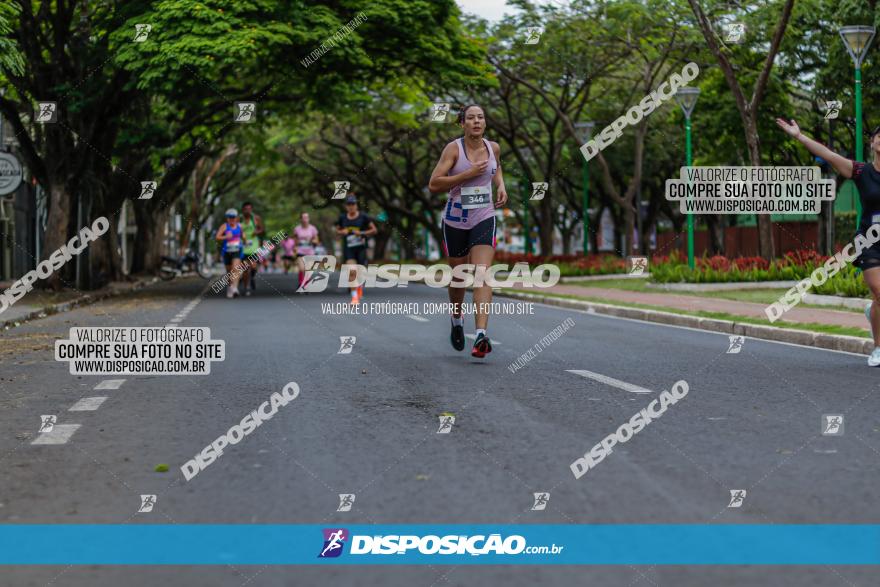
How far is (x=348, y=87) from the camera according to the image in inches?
1123

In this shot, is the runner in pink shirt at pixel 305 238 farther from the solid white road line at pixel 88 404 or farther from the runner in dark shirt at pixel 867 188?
the solid white road line at pixel 88 404

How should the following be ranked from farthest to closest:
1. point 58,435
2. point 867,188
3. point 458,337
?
point 458,337 < point 867,188 < point 58,435

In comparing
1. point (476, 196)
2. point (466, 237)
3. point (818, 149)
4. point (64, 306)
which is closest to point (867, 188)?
point (818, 149)

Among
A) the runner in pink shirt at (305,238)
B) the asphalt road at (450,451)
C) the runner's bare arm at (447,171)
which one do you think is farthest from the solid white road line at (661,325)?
the runner in pink shirt at (305,238)

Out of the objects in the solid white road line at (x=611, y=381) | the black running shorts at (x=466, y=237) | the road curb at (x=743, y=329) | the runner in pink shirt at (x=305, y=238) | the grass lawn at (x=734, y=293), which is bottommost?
the grass lawn at (x=734, y=293)

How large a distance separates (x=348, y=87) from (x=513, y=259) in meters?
16.0

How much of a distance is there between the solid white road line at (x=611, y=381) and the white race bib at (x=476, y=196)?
1632 mm

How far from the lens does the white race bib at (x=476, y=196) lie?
33.8 feet

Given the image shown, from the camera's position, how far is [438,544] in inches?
174

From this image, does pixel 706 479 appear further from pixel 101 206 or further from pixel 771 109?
pixel 771 109

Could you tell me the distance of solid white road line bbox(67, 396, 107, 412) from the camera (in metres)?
7.93

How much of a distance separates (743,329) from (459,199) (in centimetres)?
578

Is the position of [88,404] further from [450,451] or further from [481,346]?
[481,346]

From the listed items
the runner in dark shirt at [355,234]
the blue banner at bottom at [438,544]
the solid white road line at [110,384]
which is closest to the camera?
the blue banner at bottom at [438,544]
